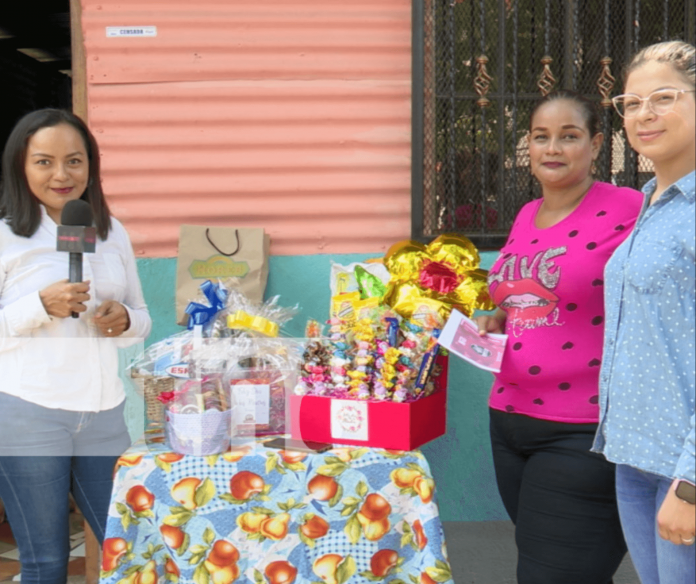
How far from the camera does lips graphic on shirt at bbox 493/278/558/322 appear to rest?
80.7 inches

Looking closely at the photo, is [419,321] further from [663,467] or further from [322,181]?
[322,181]

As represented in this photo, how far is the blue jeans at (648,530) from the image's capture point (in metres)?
1.56

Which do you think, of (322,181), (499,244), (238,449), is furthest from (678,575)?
(322,181)

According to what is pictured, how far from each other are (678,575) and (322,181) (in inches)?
90.7

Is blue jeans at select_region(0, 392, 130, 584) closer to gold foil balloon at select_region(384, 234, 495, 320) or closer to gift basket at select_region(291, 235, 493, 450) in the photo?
gift basket at select_region(291, 235, 493, 450)

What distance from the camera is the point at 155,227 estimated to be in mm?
3418

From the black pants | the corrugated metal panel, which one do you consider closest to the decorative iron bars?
the corrugated metal panel

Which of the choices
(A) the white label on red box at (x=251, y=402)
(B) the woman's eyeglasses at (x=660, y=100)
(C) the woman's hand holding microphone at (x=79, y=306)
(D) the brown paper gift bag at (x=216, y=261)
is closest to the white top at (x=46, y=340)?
(C) the woman's hand holding microphone at (x=79, y=306)

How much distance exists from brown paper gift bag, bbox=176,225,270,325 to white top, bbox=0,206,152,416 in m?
0.97

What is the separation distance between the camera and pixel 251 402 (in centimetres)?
220

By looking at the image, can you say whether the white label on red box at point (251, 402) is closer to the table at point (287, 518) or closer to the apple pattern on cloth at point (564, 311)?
the table at point (287, 518)

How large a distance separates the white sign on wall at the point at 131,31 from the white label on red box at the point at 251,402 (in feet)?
6.31

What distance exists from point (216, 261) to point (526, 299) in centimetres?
158

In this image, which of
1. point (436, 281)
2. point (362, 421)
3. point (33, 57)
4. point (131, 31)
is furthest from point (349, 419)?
point (33, 57)
